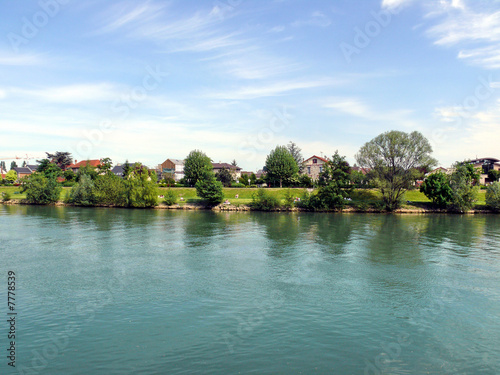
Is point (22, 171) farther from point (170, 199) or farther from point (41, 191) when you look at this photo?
point (170, 199)

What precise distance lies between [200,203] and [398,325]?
6699 centimetres

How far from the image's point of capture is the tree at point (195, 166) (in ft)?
360

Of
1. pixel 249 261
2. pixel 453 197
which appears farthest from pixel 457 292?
pixel 453 197

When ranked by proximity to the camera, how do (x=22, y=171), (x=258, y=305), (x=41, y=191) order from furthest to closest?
1. (x=22, y=171)
2. (x=41, y=191)
3. (x=258, y=305)

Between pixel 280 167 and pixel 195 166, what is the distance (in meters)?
26.5

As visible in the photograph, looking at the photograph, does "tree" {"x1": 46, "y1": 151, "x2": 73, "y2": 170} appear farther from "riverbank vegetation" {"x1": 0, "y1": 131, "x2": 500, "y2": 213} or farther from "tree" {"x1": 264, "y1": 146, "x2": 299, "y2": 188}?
"tree" {"x1": 264, "y1": 146, "x2": 299, "y2": 188}

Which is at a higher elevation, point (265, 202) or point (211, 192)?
point (211, 192)

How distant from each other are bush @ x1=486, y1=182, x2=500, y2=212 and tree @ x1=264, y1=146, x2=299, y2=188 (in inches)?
1883

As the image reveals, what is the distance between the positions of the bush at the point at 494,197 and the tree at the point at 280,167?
157 feet

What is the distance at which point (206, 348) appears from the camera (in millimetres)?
14438

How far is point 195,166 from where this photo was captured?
11100 cm

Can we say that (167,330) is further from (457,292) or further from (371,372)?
(457,292)

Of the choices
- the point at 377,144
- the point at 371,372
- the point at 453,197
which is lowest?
the point at 371,372

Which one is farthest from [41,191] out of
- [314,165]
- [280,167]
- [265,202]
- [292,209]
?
[314,165]
